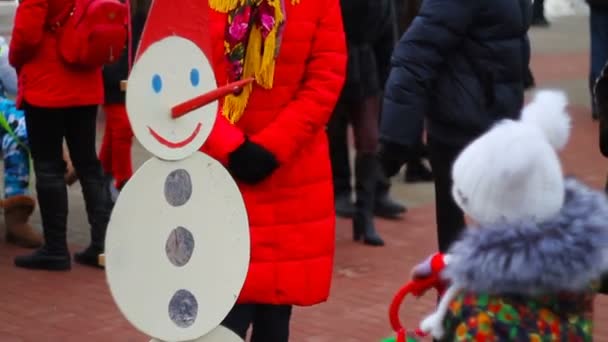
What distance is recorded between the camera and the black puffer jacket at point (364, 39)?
23.5 ft

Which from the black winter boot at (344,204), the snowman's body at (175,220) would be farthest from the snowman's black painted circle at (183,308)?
the black winter boot at (344,204)

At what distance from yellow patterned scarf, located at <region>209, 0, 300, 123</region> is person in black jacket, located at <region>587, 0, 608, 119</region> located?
7693mm

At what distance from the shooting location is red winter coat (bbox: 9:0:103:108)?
6.32 m

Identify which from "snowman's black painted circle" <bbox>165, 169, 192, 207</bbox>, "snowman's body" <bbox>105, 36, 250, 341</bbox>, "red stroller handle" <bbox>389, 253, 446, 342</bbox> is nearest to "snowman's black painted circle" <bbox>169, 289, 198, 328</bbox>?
"snowman's body" <bbox>105, 36, 250, 341</bbox>

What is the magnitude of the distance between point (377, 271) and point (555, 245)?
154 inches

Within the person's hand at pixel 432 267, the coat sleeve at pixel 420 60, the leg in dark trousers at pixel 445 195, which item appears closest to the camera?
the person's hand at pixel 432 267

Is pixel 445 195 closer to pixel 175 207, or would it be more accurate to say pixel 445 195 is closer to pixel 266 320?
pixel 266 320

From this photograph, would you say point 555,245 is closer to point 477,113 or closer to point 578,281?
point 578,281

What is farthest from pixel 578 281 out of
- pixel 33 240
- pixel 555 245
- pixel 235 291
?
pixel 33 240

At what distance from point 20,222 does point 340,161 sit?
202 cm

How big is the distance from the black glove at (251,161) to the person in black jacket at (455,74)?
0.71 metres

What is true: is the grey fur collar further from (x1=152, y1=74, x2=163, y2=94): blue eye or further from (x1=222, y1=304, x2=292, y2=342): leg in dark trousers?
(x1=222, y1=304, x2=292, y2=342): leg in dark trousers

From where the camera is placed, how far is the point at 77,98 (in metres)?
6.46

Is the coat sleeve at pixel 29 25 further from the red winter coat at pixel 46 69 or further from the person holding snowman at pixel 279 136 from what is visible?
the person holding snowman at pixel 279 136
